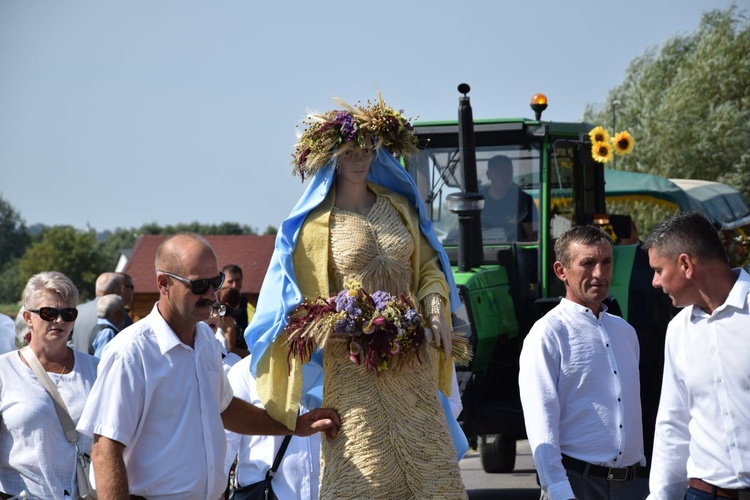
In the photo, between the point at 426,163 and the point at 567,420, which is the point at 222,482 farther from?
the point at 426,163

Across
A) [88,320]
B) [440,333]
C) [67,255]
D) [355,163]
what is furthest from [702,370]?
[67,255]

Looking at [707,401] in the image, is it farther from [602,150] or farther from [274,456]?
[602,150]

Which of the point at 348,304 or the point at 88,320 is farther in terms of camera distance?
the point at 88,320

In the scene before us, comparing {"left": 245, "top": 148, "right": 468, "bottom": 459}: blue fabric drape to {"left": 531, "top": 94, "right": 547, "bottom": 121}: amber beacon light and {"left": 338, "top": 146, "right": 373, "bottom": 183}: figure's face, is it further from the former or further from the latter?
{"left": 531, "top": 94, "right": 547, "bottom": 121}: amber beacon light

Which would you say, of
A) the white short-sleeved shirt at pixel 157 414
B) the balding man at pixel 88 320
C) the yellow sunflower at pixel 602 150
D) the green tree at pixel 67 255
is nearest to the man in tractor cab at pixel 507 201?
the yellow sunflower at pixel 602 150

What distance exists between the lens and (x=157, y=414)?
14.3ft

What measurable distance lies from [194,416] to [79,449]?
3.68 ft

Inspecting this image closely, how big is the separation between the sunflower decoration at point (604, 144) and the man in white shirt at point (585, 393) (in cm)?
408

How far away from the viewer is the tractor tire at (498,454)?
11789 mm

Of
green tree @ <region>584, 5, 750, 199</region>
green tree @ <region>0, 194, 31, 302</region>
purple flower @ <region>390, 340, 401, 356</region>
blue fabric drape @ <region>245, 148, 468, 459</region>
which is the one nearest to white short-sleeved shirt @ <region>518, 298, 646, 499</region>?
blue fabric drape @ <region>245, 148, 468, 459</region>

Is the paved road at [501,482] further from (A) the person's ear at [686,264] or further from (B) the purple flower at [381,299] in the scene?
(A) the person's ear at [686,264]

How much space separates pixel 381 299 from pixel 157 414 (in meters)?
1.13

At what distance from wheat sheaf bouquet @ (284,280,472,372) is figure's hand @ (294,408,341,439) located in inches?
10.1

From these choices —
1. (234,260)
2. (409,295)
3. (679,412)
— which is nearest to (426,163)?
(409,295)
